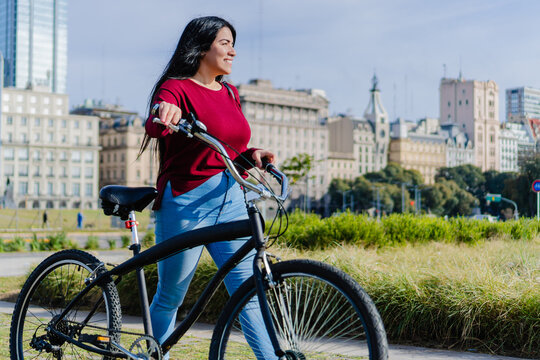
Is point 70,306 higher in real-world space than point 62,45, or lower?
lower

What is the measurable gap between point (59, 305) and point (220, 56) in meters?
1.52

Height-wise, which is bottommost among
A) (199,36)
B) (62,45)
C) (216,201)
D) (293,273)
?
(293,273)

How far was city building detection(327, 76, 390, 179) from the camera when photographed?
138 metres

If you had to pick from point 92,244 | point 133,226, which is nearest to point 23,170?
point 92,244

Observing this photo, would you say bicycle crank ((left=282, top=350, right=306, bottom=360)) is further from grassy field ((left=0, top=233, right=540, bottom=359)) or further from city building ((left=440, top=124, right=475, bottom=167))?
city building ((left=440, top=124, right=475, bottom=167))

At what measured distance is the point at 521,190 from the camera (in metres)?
55.7

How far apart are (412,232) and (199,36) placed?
7761 millimetres

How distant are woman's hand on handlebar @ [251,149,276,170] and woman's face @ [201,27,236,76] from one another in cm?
44

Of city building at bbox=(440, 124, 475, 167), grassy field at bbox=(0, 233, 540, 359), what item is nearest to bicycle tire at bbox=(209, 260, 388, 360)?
grassy field at bbox=(0, 233, 540, 359)

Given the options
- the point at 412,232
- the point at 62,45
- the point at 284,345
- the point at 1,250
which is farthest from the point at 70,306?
the point at 62,45

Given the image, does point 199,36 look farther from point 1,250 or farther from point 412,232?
point 1,250

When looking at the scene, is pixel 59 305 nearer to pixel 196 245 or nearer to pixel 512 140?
pixel 196 245

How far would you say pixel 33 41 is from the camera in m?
154

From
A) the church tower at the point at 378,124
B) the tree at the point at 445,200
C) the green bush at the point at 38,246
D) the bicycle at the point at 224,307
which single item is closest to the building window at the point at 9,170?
the tree at the point at 445,200
